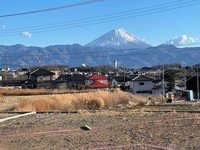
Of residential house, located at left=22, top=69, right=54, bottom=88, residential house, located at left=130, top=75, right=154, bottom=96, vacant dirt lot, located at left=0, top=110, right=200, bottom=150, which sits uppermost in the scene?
residential house, located at left=22, top=69, right=54, bottom=88

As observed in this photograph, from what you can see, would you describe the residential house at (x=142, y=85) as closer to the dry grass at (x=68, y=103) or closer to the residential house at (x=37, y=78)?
the residential house at (x=37, y=78)

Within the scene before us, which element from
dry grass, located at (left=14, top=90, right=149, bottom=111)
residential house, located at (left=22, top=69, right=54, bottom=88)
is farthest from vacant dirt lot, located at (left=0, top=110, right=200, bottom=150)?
residential house, located at (left=22, top=69, right=54, bottom=88)

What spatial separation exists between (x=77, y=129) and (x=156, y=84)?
318ft

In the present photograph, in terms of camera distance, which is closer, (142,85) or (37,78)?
(142,85)

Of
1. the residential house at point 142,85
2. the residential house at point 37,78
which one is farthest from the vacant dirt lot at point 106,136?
the residential house at point 142,85

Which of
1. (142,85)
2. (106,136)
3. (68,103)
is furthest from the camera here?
(142,85)

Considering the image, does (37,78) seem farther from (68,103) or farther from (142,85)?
(68,103)

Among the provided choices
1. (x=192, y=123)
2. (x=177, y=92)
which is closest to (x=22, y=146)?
(x=192, y=123)

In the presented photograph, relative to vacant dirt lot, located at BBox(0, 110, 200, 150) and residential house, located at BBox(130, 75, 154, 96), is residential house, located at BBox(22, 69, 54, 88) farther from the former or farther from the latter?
vacant dirt lot, located at BBox(0, 110, 200, 150)

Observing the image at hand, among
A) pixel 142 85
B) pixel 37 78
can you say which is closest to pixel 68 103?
pixel 142 85

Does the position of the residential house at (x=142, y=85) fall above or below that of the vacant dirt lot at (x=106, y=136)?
above

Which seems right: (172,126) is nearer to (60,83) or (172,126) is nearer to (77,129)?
(77,129)

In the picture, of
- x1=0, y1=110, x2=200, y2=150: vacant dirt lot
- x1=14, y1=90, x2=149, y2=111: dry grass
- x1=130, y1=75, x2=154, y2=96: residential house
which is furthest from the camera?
x1=130, y1=75, x2=154, y2=96: residential house

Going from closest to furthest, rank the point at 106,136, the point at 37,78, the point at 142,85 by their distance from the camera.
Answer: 1. the point at 106,136
2. the point at 142,85
3. the point at 37,78
